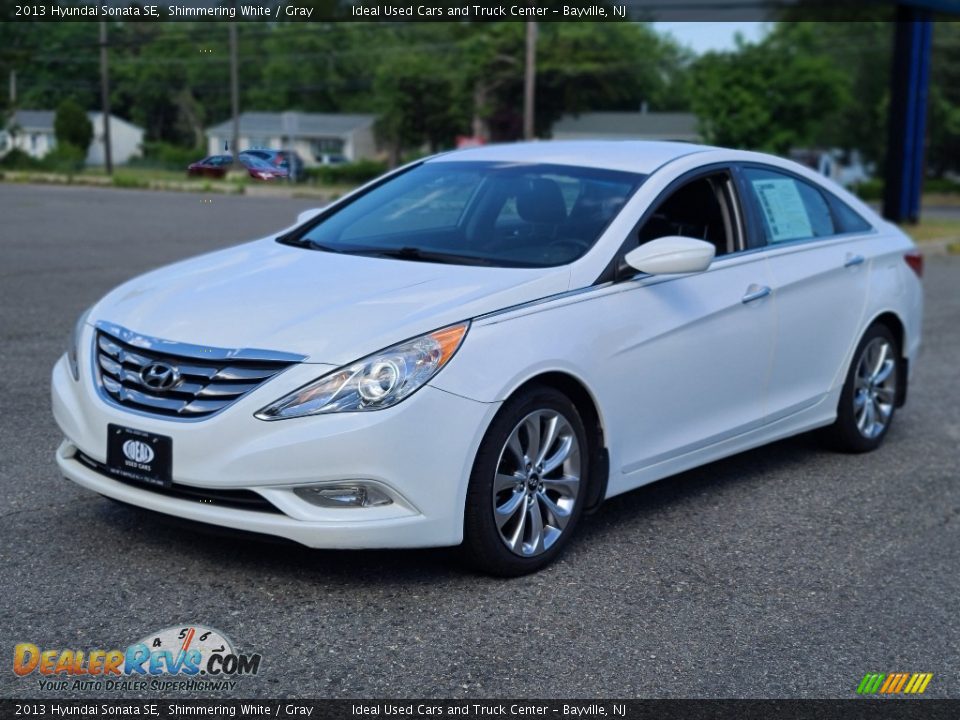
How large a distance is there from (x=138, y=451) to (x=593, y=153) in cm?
268

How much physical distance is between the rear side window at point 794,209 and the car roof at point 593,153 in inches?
13.5

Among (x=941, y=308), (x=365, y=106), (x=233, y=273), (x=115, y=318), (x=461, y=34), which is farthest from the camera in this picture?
(x=461, y=34)

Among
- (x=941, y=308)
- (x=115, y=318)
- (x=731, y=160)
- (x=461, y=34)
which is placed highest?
(x=461, y=34)

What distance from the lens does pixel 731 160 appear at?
6.04m

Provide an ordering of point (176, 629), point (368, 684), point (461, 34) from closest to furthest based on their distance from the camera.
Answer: point (368, 684) → point (176, 629) → point (461, 34)

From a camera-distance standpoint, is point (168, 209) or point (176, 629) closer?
point (176, 629)

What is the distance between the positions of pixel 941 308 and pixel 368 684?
1129 centimetres

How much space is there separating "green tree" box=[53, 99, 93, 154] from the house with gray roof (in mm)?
59133

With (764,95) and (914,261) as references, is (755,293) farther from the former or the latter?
(764,95)

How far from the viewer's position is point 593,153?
5980 mm

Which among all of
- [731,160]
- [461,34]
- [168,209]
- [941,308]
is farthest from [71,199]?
Result: [461,34]

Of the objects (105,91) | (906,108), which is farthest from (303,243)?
(906,108)

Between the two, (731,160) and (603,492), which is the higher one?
(731,160)

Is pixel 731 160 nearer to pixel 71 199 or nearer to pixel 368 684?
pixel 368 684
